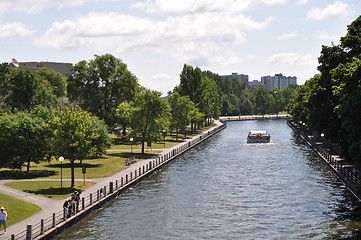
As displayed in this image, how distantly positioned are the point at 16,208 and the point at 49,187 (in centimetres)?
969

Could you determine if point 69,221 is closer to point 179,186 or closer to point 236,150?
point 179,186

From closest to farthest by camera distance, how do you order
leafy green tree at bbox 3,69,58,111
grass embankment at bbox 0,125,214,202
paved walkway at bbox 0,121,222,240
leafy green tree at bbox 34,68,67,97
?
1. paved walkway at bbox 0,121,222,240
2. grass embankment at bbox 0,125,214,202
3. leafy green tree at bbox 3,69,58,111
4. leafy green tree at bbox 34,68,67,97

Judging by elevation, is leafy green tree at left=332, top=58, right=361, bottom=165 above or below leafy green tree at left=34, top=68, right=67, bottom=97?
below

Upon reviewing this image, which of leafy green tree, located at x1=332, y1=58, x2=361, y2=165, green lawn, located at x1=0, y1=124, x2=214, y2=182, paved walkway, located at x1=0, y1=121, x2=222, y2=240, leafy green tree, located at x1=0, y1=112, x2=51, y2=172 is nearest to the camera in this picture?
paved walkway, located at x1=0, y1=121, x2=222, y2=240

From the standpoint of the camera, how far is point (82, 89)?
3752 inches

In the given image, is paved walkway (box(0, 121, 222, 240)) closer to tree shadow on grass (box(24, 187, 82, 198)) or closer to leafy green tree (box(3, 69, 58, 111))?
tree shadow on grass (box(24, 187, 82, 198))

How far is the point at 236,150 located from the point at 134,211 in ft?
170

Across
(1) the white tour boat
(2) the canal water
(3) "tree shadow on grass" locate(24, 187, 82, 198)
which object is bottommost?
(2) the canal water

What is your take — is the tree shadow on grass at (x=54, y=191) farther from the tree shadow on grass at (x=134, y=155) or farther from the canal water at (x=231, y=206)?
the tree shadow on grass at (x=134, y=155)

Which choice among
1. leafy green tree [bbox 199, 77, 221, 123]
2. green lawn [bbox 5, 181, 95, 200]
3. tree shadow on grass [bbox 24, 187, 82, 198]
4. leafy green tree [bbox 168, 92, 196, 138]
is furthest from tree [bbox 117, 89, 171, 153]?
leafy green tree [bbox 199, 77, 221, 123]

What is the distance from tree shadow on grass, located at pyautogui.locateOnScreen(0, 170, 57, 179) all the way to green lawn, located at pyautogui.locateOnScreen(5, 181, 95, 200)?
3.97 metres

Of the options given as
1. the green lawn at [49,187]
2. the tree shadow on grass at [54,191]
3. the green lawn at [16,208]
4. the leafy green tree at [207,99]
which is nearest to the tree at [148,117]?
the green lawn at [49,187]

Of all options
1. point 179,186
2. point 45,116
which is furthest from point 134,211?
point 45,116

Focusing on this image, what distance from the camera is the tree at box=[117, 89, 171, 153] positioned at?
77.6m
